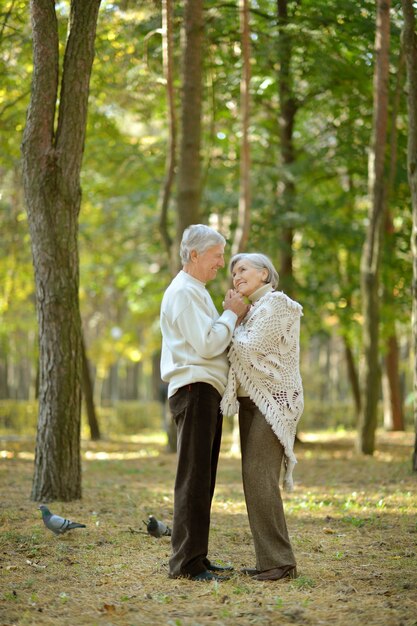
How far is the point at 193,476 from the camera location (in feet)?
17.1

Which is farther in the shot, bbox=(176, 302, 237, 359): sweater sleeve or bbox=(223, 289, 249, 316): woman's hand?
bbox=(223, 289, 249, 316): woman's hand

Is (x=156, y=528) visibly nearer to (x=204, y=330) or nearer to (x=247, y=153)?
(x=204, y=330)

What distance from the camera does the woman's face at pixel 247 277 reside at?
5414 mm

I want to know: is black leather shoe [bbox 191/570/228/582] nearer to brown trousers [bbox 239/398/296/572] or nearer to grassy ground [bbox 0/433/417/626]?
grassy ground [bbox 0/433/417/626]

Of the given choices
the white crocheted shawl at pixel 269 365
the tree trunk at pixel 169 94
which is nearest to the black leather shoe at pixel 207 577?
the white crocheted shawl at pixel 269 365

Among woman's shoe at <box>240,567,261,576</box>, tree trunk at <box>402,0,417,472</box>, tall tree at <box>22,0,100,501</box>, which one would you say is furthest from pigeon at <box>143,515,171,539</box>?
tree trunk at <box>402,0,417,472</box>

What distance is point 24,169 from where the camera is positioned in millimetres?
8211

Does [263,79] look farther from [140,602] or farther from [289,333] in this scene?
[140,602]

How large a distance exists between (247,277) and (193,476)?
4.46ft

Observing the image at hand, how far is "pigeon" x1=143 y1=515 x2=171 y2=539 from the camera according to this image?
650 cm

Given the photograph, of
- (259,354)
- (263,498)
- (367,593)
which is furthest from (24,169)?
(367,593)

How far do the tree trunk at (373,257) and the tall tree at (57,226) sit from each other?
5.56m

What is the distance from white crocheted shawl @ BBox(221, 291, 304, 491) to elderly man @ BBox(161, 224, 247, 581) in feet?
0.34

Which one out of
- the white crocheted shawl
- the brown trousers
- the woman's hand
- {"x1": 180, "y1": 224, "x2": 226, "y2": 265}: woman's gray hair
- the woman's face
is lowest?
the brown trousers
